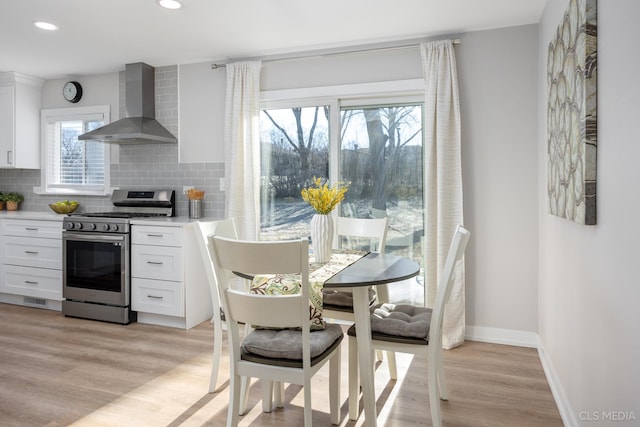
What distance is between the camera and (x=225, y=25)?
340cm

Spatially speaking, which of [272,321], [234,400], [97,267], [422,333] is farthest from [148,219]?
[422,333]

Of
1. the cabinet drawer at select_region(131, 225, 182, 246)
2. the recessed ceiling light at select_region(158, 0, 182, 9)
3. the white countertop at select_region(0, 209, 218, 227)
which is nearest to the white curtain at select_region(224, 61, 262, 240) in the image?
the white countertop at select_region(0, 209, 218, 227)

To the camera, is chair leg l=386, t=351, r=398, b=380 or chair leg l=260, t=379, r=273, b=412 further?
chair leg l=386, t=351, r=398, b=380

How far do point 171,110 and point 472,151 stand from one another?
295cm

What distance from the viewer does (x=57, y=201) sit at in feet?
16.7

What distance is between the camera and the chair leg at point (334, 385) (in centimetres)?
218

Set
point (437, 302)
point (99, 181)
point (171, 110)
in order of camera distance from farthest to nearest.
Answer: point (99, 181)
point (171, 110)
point (437, 302)

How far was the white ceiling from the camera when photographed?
304 centimetres

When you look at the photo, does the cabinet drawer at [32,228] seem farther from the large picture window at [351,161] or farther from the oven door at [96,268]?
the large picture window at [351,161]

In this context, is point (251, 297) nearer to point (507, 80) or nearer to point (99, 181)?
point (507, 80)

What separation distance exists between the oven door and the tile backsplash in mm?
746

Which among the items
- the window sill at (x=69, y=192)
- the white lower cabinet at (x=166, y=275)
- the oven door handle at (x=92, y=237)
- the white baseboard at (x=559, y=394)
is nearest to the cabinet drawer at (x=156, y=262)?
the white lower cabinet at (x=166, y=275)

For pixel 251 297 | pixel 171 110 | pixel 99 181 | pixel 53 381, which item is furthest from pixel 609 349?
pixel 99 181

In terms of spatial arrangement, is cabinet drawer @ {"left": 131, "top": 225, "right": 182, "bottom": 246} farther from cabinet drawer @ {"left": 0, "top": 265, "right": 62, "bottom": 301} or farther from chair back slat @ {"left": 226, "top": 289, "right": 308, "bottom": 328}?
chair back slat @ {"left": 226, "top": 289, "right": 308, "bottom": 328}
